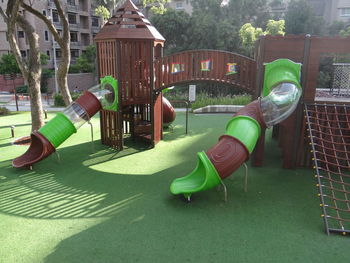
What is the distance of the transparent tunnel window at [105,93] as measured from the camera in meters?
9.12

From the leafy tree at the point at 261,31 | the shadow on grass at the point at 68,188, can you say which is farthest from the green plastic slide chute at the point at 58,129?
the leafy tree at the point at 261,31

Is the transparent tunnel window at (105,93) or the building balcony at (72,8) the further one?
the building balcony at (72,8)

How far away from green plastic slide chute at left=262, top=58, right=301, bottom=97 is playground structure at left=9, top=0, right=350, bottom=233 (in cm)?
23

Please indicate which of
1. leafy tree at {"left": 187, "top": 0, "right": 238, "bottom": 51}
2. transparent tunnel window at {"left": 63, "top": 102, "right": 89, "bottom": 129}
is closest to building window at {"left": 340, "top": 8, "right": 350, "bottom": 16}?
leafy tree at {"left": 187, "top": 0, "right": 238, "bottom": 51}

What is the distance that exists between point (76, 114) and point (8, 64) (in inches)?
993

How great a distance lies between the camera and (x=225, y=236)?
4.86 metres

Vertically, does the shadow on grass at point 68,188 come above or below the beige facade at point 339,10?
below

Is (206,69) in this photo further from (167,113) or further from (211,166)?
(211,166)

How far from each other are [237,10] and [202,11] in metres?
3.36

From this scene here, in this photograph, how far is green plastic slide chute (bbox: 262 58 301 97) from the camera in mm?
7000

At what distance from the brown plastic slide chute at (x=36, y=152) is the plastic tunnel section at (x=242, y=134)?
12.1 feet

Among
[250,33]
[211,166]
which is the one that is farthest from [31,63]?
[250,33]

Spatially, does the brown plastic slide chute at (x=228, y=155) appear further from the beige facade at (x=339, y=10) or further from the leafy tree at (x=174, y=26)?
the beige facade at (x=339, y=10)

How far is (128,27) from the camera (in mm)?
9086
